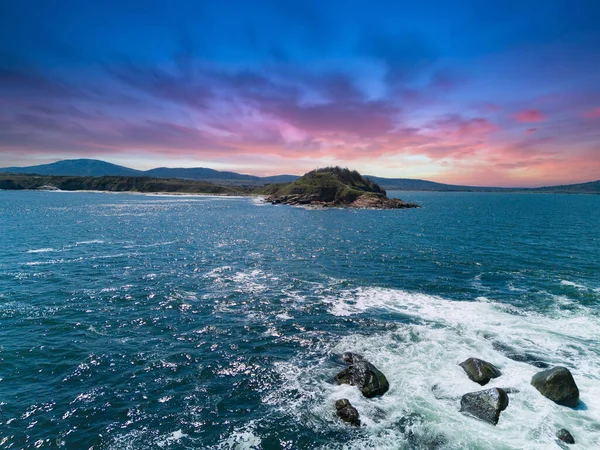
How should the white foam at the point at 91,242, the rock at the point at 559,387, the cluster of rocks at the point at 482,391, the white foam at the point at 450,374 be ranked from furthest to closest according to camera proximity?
the white foam at the point at 91,242 → the rock at the point at 559,387 → the cluster of rocks at the point at 482,391 → the white foam at the point at 450,374

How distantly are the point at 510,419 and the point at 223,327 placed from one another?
28121 mm

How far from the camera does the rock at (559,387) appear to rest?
24.0 metres

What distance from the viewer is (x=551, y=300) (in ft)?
146

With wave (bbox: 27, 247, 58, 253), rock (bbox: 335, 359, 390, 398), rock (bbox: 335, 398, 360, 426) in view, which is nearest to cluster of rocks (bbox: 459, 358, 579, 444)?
rock (bbox: 335, 359, 390, 398)

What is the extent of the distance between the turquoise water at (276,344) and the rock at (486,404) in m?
0.69

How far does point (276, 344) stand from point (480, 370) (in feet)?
63.6

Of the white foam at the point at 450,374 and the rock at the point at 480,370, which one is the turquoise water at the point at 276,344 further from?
the rock at the point at 480,370

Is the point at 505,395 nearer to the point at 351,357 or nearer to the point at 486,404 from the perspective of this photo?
the point at 486,404

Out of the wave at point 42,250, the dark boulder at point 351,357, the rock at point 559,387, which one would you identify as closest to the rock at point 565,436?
the rock at point 559,387

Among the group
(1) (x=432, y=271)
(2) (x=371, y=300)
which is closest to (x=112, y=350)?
(2) (x=371, y=300)

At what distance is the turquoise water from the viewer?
21.4 metres

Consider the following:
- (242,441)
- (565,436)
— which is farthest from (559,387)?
(242,441)

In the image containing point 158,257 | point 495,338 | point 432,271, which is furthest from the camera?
point 158,257

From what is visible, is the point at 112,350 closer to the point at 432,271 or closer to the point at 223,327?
the point at 223,327
